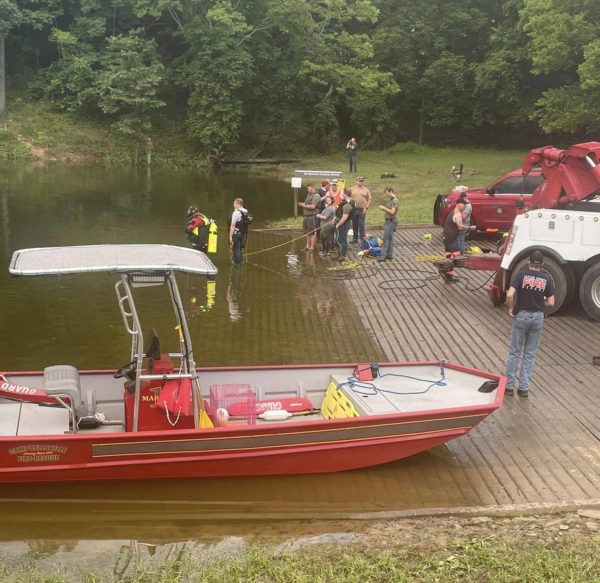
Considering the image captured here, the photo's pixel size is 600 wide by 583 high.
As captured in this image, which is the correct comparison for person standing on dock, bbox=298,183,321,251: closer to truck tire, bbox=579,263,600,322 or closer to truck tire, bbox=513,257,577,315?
truck tire, bbox=513,257,577,315

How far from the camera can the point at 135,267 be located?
6.58 metres

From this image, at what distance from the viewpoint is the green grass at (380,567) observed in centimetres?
550

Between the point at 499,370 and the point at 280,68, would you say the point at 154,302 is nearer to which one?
the point at 499,370

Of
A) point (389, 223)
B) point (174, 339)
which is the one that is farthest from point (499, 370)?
point (389, 223)

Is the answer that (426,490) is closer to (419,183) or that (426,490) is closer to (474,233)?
(474,233)

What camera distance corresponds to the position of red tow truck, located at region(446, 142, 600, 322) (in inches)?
470

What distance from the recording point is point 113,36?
146 feet

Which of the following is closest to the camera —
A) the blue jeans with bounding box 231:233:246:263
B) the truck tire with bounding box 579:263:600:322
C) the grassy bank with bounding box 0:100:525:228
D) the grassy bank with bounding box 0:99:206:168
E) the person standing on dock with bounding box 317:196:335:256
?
the truck tire with bounding box 579:263:600:322

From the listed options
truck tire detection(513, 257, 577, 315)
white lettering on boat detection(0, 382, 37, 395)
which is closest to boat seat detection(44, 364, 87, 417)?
white lettering on boat detection(0, 382, 37, 395)

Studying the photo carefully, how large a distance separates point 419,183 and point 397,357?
22802 millimetres

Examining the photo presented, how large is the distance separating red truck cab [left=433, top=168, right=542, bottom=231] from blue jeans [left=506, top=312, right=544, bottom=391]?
10.0m

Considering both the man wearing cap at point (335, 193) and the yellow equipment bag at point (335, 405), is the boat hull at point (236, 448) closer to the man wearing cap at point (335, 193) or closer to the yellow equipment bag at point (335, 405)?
the yellow equipment bag at point (335, 405)

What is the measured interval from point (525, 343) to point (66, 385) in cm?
548

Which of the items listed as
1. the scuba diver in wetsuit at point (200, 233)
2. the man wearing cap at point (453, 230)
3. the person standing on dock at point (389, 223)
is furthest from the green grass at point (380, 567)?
the person standing on dock at point (389, 223)
